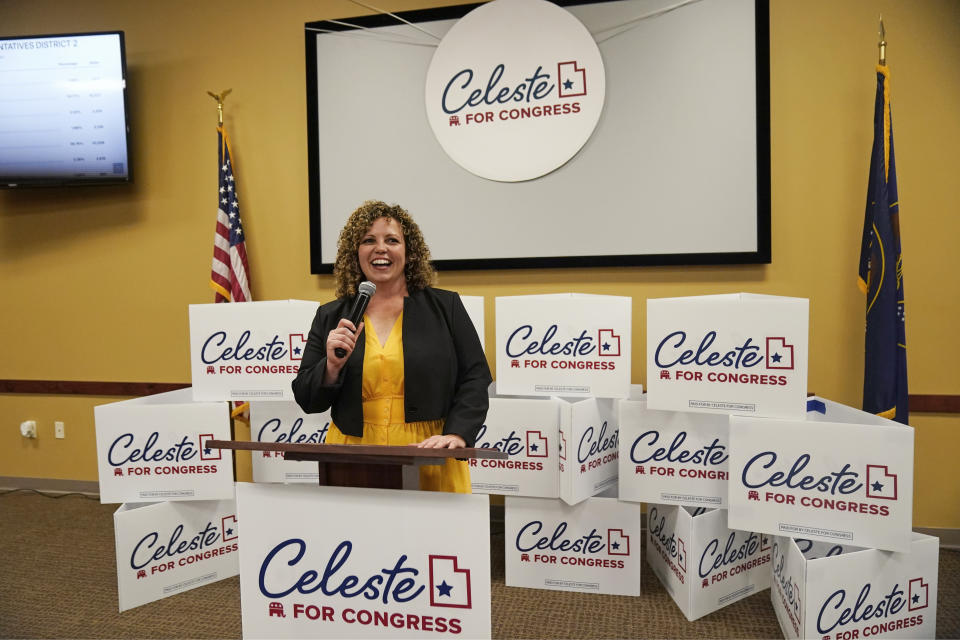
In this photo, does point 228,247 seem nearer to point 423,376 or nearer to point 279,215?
point 279,215

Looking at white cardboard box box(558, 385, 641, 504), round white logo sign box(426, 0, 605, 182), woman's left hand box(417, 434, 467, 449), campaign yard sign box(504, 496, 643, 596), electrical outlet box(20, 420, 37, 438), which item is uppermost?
round white logo sign box(426, 0, 605, 182)

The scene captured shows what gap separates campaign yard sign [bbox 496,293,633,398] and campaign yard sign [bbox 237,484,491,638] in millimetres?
1358

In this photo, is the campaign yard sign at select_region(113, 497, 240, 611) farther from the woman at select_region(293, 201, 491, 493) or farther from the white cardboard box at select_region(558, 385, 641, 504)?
the white cardboard box at select_region(558, 385, 641, 504)

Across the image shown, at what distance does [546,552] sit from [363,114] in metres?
2.30

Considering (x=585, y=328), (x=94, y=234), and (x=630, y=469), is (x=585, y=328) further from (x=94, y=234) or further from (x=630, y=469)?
(x=94, y=234)

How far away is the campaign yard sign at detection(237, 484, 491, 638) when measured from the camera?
124 centimetres

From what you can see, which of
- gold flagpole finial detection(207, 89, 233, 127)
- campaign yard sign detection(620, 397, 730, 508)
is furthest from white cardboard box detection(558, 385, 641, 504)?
gold flagpole finial detection(207, 89, 233, 127)

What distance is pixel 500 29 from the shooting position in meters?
3.05

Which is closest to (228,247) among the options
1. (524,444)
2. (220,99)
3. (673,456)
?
(220,99)

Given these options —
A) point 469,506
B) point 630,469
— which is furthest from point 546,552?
point 469,506

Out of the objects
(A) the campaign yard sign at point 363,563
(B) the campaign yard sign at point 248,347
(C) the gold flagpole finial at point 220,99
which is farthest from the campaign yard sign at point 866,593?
(C) the gold flagpole finial at point 220,99

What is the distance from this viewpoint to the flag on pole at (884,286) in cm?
257

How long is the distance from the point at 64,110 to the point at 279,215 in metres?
1.29

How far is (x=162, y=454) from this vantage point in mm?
2541
